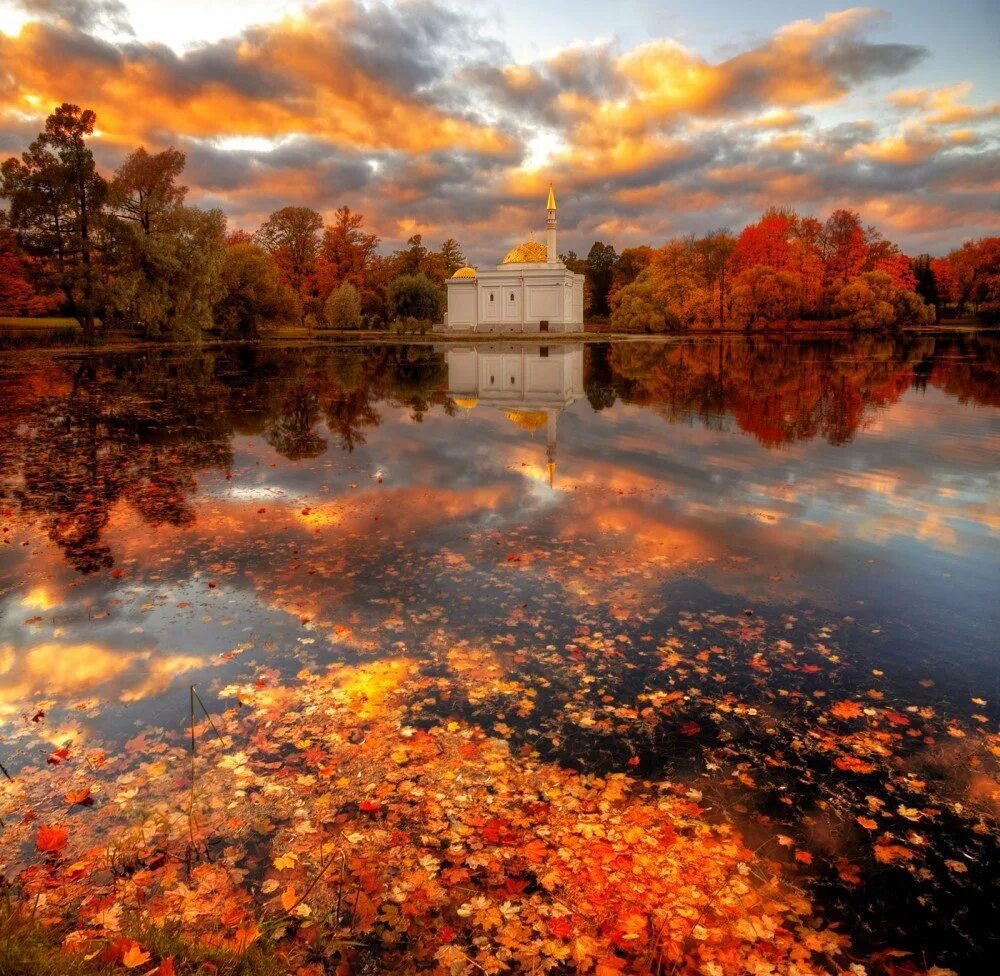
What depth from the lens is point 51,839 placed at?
4.81 m

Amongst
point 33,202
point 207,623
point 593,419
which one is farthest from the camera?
point 33,202

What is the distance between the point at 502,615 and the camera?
8.38 metres

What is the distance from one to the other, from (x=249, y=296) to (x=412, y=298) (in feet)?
94.2

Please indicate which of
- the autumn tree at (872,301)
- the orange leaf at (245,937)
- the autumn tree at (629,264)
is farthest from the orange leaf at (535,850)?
the autumn tree at (629,264)

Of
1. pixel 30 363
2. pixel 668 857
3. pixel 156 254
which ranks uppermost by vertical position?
pixel 156 254

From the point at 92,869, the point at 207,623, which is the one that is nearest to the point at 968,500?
the point at 207,623

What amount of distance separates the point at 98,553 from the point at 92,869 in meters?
7.14

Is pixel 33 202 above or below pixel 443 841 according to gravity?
above

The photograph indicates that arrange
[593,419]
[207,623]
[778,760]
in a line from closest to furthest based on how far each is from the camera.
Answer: [778,760] < [207,623] < [593,419]

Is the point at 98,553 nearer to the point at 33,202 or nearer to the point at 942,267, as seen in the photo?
the point at 33,202

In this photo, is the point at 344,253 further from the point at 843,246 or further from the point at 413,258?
the point at 843,246

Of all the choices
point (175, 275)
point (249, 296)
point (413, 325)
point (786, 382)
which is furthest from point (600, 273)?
point (786, 382)

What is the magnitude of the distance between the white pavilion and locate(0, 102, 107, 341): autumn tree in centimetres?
5270

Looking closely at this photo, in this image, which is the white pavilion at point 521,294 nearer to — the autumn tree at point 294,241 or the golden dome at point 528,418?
the autumn tree at point 294,241
